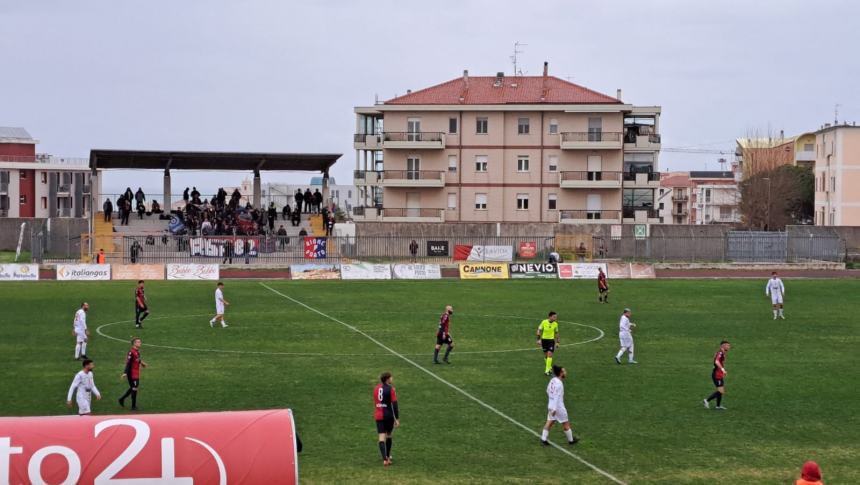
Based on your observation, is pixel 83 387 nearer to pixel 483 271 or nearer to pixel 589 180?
pixel 483 271

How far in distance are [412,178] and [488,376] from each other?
61.8 meters

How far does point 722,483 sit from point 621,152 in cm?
7357

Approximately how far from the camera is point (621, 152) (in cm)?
9119

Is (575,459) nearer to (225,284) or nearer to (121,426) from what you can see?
(121,426)

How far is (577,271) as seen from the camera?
219 feet

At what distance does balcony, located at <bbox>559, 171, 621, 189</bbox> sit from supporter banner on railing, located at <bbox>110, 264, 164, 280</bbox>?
38.9 metres

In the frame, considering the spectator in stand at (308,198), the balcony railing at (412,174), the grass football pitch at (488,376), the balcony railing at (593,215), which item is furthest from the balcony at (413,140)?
the grass football pitch at (488,376)

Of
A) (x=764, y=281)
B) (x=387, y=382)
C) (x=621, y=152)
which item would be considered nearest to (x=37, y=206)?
(x=621, y=152)

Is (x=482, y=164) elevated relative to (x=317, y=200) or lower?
elevated

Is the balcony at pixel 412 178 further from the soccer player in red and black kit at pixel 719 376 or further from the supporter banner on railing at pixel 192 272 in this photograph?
the soccer player in red and black kit at pixel 719 376

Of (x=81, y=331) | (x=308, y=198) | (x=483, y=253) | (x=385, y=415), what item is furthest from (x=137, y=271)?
(x=385, y=415)

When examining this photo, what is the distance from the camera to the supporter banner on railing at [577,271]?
66250 millimetres

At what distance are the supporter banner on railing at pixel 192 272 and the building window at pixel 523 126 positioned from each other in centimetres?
3599

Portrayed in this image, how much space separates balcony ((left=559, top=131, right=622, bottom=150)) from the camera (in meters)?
90.2
